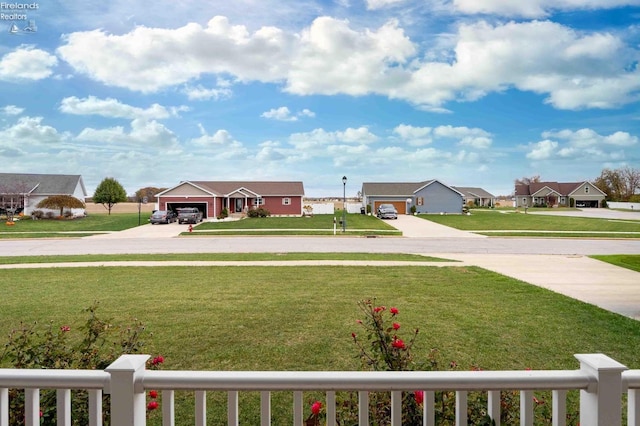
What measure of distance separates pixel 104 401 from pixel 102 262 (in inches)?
517

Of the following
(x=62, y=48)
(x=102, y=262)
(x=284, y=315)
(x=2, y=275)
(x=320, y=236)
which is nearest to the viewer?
(x=284, y=315)

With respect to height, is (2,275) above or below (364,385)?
below

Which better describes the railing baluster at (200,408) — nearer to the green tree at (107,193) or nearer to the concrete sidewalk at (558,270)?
the concrete sidewalk at (558,270)

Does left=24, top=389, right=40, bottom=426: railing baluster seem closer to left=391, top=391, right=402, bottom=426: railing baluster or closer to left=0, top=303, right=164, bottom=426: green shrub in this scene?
left=0, top=303, right=164, bottom=426: green shrub

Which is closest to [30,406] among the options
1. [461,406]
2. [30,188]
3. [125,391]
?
[125,391]

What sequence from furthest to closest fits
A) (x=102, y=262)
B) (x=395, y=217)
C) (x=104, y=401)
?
1. (x=395, y=217)
2. (x=102, y=262)
3. (x=104, y=401)

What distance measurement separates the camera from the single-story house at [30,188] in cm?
4477

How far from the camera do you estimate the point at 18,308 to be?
7895mm


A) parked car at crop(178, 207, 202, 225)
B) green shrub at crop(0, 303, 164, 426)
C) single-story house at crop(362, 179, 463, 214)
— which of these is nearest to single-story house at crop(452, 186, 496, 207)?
single-story house at crop(362, 179, 463, 214)

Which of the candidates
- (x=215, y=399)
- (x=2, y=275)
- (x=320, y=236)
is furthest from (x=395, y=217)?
(x=215, y=399)

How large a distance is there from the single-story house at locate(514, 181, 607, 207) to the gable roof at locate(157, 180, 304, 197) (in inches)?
2218

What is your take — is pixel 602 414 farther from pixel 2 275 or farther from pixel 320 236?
pixel 320 236

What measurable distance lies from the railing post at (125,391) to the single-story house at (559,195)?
9293cm

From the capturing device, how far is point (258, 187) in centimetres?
5294
